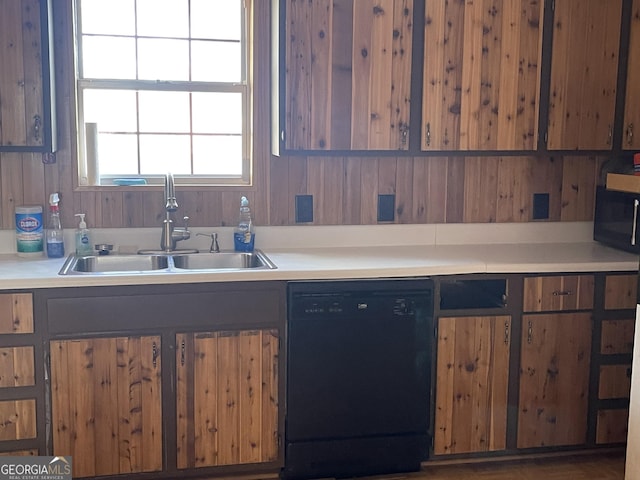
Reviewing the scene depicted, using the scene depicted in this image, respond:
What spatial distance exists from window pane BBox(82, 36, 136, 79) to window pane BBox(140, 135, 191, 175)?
0.30 metres

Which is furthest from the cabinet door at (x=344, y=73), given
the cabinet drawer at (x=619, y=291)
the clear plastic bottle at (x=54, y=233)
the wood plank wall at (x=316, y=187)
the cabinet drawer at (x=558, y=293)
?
the cabinet drawer at (x=619, y=291)

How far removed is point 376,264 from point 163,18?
145 centimetres

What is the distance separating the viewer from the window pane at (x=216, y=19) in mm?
3253

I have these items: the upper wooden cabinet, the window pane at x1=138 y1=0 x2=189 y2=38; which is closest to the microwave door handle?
the window pane at x1=138 y1=0 x2=189 y2=38

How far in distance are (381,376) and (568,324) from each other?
2.70ft

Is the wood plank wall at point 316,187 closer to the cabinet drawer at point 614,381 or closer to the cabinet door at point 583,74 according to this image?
the cabinet door at point 583,74

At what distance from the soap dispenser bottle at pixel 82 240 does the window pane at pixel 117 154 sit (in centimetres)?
29

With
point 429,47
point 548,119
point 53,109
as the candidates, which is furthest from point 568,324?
point 53,109

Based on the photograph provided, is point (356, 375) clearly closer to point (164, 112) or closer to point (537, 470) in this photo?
point (537, 470)

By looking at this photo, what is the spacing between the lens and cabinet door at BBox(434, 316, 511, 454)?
116 inches

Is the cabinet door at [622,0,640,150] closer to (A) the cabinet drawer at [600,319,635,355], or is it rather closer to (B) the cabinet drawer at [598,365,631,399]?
(A) the cabinet drawer at [600,319,635,355]

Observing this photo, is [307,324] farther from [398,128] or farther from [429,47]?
[429,47]

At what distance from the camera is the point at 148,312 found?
106 inches

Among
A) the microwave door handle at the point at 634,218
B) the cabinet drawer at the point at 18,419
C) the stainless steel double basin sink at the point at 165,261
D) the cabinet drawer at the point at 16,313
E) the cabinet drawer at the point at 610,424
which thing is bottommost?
the cabinet drawer at the point at 610,424
